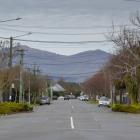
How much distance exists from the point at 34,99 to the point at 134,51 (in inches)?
2066

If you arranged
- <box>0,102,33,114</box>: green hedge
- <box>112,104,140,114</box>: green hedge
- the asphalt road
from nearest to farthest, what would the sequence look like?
the asphalt road < <box>0,102,33,114</box>: green hedge < <box>112,104,140,114</box>: green hedge

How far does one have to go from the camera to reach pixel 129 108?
61.0 metres

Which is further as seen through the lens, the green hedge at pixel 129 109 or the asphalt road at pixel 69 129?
the green hedge at pixel 129 109

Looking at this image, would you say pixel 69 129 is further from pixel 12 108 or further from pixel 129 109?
pixel 129 109

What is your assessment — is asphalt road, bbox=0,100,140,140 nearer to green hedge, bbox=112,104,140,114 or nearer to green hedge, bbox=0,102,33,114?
green hedge, bbox=0,102,33,114

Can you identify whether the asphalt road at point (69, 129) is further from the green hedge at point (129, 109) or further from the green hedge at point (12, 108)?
the green hedge at point (129, 109)

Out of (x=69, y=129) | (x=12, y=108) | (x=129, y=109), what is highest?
(x=12, y=108)

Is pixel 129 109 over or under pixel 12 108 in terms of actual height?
under

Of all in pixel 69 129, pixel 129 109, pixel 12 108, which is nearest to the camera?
pixel 69 129

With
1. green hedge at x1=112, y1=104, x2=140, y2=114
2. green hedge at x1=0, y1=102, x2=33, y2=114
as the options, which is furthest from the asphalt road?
green hedge at x1=112, y1=104, x2=140, y2=114

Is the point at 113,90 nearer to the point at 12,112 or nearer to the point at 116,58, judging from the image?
the point at 116,58

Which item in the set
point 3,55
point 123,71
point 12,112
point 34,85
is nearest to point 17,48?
point 3,55

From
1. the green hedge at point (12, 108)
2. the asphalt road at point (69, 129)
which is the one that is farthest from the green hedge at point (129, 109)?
the asphalt road at point (69, 129)

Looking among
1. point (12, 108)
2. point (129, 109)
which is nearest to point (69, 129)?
point (12, 108)
